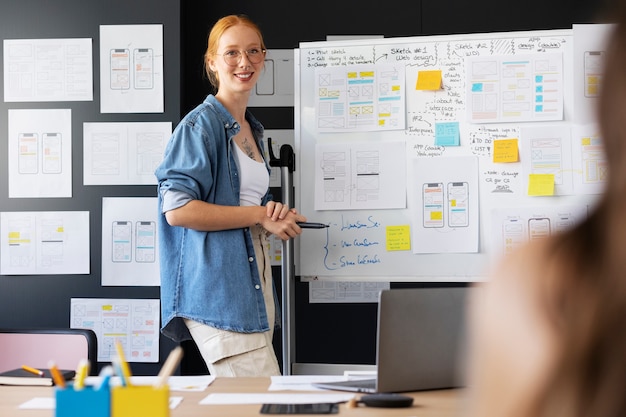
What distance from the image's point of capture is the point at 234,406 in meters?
1.77

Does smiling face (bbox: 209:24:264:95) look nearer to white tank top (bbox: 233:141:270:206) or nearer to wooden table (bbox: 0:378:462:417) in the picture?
white tank top (bbox: 233:141:270:206)

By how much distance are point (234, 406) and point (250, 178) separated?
143 centimetres

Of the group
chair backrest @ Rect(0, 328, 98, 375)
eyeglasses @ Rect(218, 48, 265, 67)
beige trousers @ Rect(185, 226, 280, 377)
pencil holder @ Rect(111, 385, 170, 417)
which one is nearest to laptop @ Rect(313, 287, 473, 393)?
pencil holder @ Rect(111, 385, 170, 417)

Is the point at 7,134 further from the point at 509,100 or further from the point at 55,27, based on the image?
the point at 509,100

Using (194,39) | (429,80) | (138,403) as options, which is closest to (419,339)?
(138,403)

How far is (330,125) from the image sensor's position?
3.62 m

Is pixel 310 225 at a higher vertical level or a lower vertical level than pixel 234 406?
higher

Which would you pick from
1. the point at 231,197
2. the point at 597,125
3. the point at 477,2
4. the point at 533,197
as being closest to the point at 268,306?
the point at 231,197

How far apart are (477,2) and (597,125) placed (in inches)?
163

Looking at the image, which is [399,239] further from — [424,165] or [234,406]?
[234,406]

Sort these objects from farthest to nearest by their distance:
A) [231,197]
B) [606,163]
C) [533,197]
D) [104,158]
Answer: [104,158] < [533,197] < [231,197] < [606,163]

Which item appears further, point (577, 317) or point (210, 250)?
point (210, 250)

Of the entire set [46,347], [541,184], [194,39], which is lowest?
[46,347]

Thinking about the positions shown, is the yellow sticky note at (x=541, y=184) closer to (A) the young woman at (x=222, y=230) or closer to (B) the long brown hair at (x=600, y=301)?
A: (A) the young woman at (x=222, y=230)
